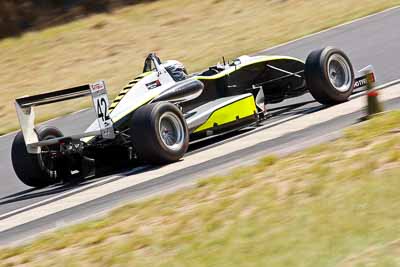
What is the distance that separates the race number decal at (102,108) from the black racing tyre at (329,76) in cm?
305

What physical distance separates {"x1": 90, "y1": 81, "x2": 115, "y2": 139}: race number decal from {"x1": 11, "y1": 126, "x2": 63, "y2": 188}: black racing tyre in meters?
0.96

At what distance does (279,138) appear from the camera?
1141 cm

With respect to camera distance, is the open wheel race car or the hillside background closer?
the open wheel race car

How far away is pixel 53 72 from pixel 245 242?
16.4m

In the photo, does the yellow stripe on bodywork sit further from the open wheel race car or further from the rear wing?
the rear wing

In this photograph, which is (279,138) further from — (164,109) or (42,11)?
(42,11)

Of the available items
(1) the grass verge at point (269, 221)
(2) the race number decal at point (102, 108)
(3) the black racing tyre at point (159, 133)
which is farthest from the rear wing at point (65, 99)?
(1) the grass verge at point (269, 221)

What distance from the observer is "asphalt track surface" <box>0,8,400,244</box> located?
960cm

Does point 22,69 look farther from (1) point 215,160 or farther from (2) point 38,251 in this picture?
(2) point 38,251

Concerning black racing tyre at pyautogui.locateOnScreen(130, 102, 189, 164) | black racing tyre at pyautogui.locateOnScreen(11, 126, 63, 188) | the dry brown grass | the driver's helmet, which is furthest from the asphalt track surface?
the dry brown grass

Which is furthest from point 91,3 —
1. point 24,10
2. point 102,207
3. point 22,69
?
point 102,207

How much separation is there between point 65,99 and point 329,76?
150 inches

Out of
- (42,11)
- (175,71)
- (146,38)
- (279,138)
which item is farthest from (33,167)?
(42,11)

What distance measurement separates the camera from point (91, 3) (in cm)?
2778
